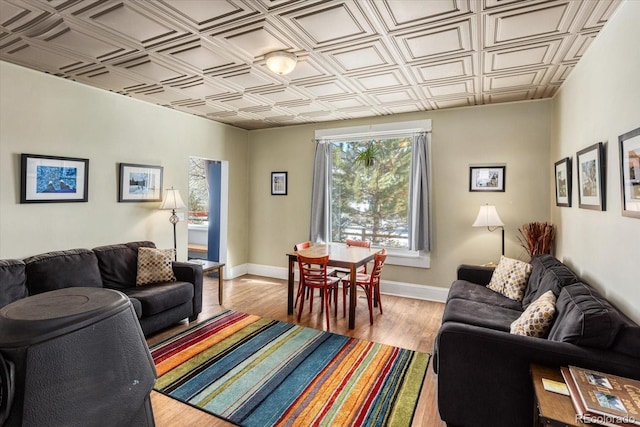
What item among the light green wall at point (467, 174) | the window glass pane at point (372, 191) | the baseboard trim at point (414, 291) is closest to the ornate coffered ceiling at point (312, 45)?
the light green wall at point (467, 174)

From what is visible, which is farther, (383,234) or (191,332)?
(383,234)

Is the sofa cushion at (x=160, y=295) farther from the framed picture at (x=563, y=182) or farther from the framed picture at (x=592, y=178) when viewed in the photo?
the framed picture at (x=563, y=182)

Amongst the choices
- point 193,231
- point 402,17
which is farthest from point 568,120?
point 193,231

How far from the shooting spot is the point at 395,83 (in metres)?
3.59

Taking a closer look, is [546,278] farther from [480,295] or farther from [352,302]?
[352,302]

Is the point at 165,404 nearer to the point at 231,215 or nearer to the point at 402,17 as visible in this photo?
the point at 402,17

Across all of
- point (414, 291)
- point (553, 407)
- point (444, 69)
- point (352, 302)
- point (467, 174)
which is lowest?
point (414, 291)

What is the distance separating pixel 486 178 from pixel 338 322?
2.67 m

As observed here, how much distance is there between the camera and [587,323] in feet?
5.88

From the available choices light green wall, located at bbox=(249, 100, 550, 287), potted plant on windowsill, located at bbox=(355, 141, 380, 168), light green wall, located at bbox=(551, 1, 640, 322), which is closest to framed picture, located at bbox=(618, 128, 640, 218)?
light green wall, located at bbox=(551, 1, 640, 322)

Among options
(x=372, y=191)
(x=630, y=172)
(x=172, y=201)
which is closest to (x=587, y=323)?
(x=630, y=172)

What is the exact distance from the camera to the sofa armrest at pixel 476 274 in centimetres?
377

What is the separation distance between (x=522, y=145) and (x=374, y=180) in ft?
6.61

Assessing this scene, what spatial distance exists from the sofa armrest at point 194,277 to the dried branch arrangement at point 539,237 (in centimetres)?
392
